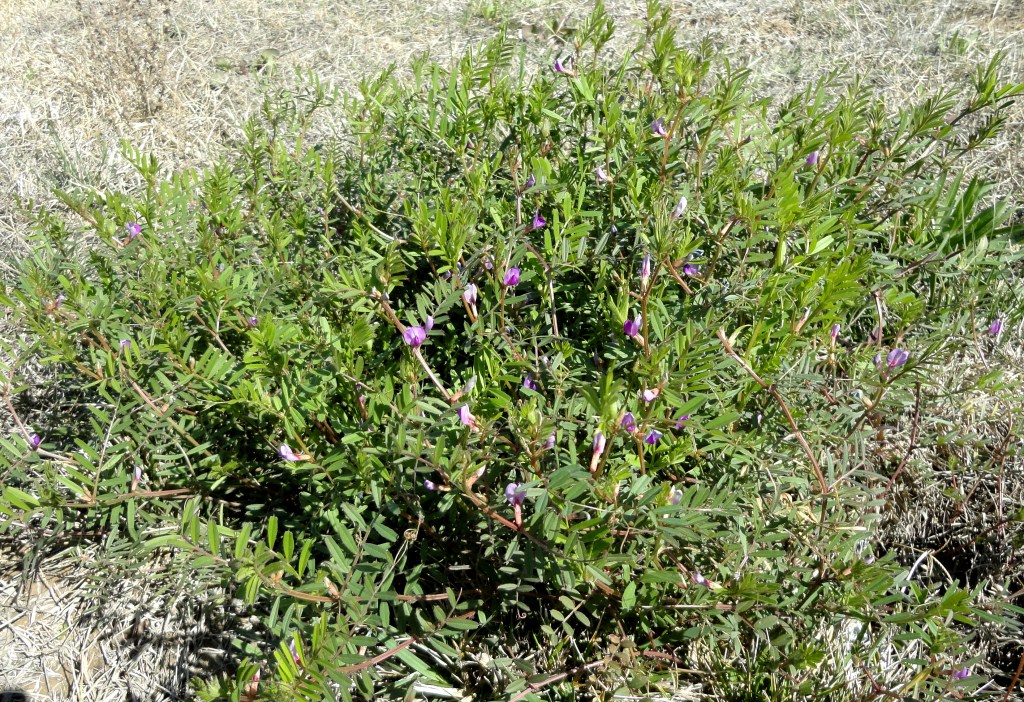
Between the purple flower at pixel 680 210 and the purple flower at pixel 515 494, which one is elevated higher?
the purple flower at pixel 680 210

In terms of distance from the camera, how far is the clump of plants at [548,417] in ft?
5.40

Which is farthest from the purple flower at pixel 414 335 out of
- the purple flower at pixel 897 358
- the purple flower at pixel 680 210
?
the purple flower at pixel 897 358

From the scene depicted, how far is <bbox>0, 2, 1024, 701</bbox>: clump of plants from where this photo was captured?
165 cm

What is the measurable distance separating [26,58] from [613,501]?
13.6ft

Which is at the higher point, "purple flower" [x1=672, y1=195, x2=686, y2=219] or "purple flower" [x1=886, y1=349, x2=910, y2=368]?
"purple flower" [x1=672, y1=195, x2=686, y2=219]

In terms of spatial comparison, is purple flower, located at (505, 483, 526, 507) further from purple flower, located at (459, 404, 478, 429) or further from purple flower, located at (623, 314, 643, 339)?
purple flower, located at (623, 314, 643, 339)

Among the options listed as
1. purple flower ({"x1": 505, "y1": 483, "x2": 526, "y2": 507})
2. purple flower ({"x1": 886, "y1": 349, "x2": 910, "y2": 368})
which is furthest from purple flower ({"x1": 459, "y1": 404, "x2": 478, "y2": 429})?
purple flower ({"x1": 886, "y1": 349, "x2": 910, "y2": 368})

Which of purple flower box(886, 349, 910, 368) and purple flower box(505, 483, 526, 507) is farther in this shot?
purple flower box(886, 349, 910, 368)

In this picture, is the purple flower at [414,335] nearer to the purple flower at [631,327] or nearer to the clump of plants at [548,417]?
the clump of plants at [548,417]

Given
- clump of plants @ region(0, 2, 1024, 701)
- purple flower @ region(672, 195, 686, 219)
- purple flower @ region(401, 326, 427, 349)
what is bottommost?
clump of plants @ region(0, 2, 1024, 701)

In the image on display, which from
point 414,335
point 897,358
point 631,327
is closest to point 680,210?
point 631,327

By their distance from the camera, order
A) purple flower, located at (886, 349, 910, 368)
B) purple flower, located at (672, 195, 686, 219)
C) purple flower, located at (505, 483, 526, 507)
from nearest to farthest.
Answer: purple flower, located at (505, 483, 526, 507) < purple flower, located at (886, 349, 910, 368) < purple flower, located at (672, 195, 686, 219)

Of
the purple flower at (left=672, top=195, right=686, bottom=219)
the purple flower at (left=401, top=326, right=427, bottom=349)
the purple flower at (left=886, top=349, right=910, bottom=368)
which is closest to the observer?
the purple flower at (left=401, top=326, right=427, bottom=349)

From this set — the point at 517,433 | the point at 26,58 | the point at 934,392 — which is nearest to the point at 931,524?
the point at 934,392
